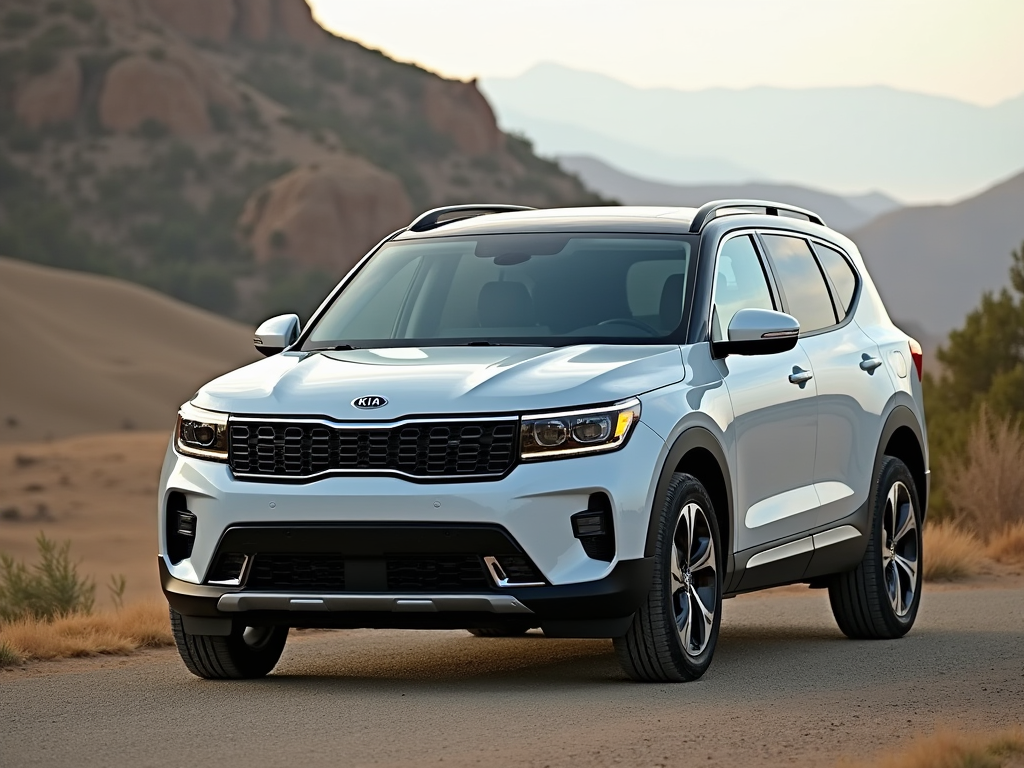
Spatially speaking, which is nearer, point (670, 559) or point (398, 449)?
point (398, 449)

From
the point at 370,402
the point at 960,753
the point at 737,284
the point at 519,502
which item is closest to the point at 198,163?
the point at 737,284

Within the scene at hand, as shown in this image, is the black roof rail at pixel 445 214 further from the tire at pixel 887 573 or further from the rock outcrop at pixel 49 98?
the rock outcrop at pixel 49 98

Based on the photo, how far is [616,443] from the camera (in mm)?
7645

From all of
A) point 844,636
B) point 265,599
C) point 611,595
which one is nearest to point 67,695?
point 265,599

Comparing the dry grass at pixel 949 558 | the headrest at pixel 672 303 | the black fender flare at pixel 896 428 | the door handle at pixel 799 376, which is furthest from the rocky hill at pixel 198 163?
the headrest at pixel 672 303

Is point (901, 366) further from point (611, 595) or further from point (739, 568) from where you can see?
point (611, 595)

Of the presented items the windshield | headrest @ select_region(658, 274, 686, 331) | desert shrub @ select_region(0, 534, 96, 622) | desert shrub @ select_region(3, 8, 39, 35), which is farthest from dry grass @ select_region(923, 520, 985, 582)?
desert shrub @ select_region(3, 8, 39, 35)

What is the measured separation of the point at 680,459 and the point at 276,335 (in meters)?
2.11

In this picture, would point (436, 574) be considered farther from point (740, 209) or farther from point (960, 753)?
point (740, 209)

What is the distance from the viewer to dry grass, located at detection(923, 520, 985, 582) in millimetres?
14820

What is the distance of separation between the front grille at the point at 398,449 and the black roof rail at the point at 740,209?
205 cm

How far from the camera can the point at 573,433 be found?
7.58m

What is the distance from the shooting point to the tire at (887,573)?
10.1 meters

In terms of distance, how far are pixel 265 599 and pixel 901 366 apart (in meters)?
4.31
